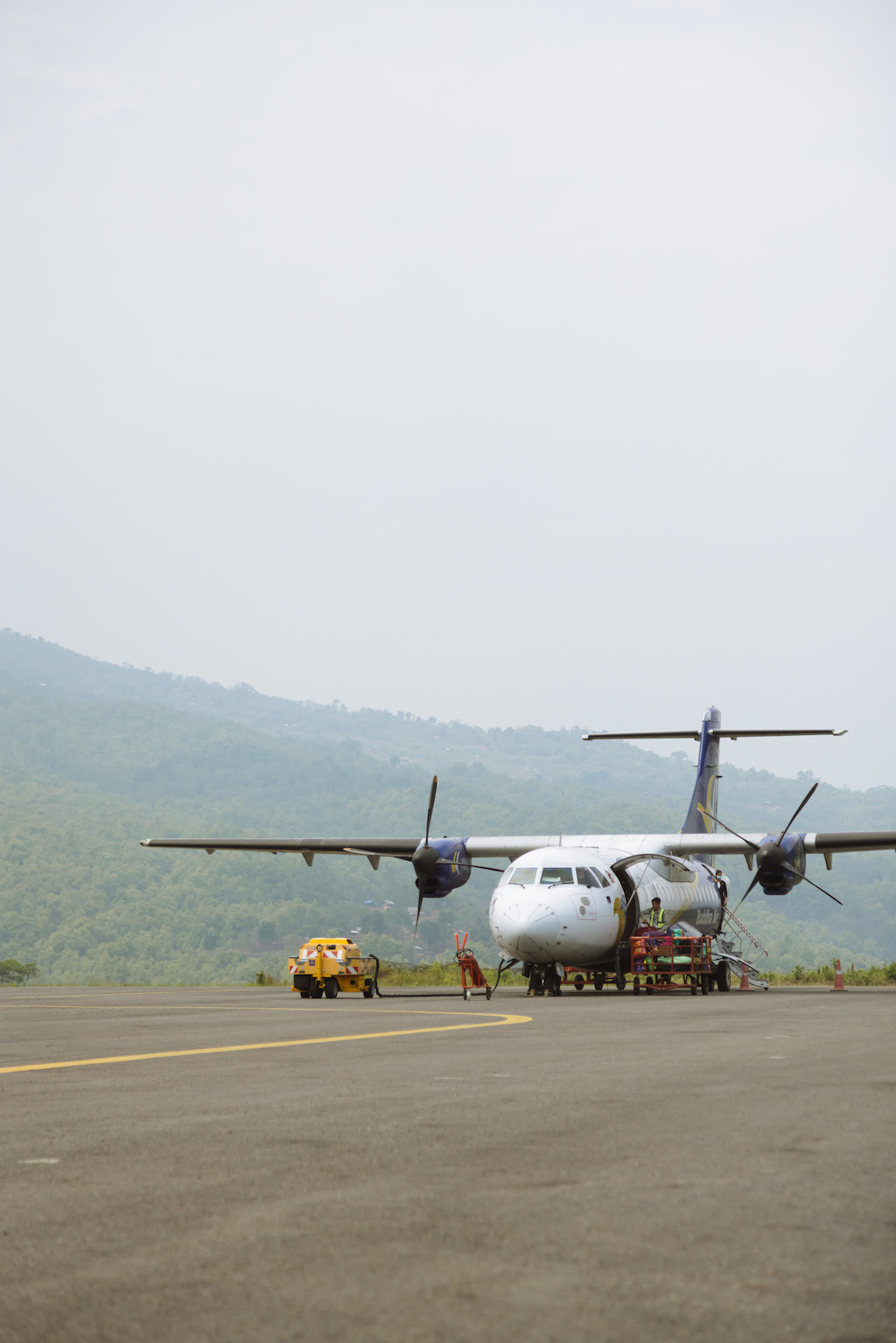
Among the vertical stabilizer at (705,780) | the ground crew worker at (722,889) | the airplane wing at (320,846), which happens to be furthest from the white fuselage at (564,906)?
the vertical stabilizer at (705,780)

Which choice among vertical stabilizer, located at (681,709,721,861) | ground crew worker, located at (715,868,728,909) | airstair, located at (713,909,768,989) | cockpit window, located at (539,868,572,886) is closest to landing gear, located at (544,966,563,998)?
cockpit window, located at (539,868,572,886)

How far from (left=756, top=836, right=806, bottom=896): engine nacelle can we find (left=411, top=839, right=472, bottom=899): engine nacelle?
24.7 ft

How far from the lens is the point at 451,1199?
Answer: 19.1ft

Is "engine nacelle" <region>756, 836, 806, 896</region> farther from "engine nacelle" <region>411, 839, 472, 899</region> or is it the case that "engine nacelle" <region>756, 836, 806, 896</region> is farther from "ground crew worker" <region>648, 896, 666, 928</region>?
"engine nacelle" <region>411, 839, 472, 899</region>

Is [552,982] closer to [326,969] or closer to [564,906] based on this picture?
[564,906]

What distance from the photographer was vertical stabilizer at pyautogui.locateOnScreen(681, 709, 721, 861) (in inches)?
1663

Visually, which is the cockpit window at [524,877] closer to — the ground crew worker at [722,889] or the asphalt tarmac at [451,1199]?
the ground crew worker at [722,889]

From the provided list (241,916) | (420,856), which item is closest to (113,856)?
(241,916)

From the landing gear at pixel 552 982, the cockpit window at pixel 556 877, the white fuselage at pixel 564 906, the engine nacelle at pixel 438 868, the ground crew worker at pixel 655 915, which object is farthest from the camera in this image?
the engine nacelle at pixel 438 868

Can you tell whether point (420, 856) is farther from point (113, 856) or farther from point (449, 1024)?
point (113, 856)

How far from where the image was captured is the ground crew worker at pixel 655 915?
106ft

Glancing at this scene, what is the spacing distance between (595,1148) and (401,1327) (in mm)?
3264

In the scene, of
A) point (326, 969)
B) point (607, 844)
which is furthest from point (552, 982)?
point (607, 844)

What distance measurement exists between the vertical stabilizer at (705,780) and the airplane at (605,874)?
0.05 meters
